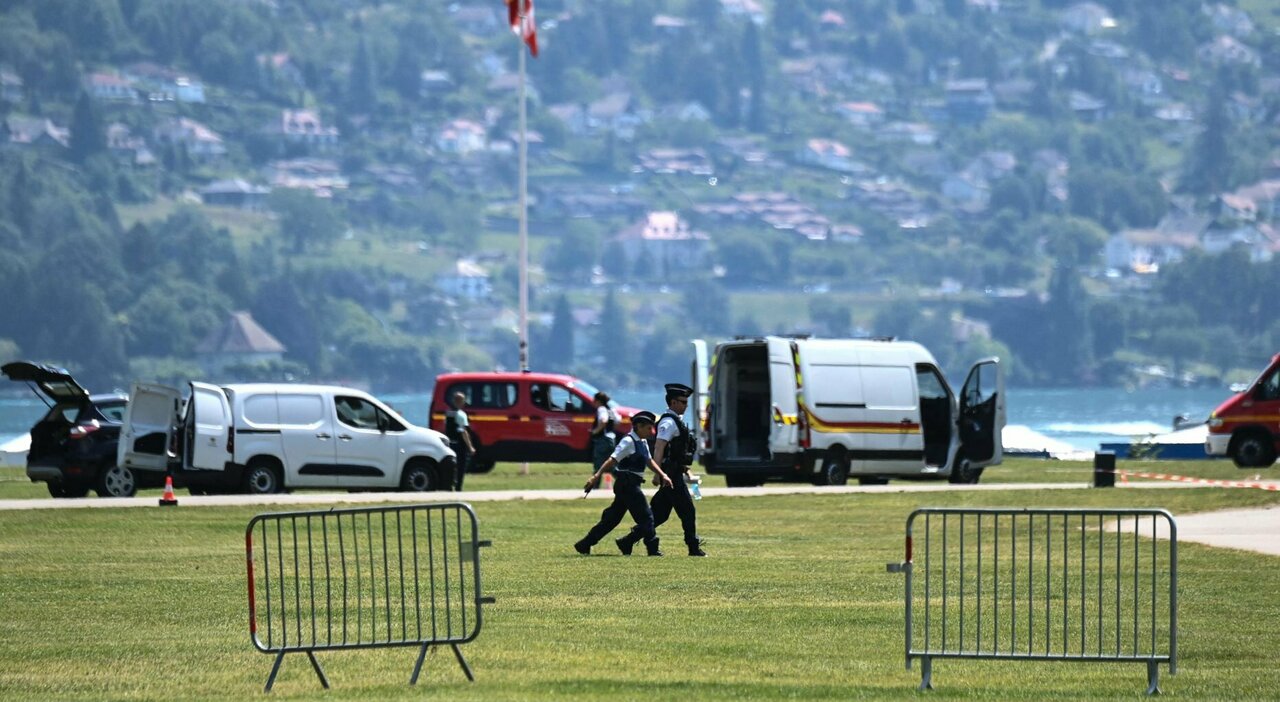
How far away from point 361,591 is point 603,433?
19.5 meters

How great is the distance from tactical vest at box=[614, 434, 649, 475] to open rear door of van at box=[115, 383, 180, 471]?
11480 mm

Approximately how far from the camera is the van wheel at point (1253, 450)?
40.3 metres

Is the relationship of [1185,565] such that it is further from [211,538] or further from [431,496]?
[431,496]

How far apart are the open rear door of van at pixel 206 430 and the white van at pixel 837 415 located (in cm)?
740

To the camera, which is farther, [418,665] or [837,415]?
[837,415]

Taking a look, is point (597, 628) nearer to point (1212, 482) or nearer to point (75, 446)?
point (75, 446)

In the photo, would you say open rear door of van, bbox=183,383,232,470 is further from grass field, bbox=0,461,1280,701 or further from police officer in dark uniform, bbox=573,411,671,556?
police officer in dark uniform, bbox=573,411,671,556

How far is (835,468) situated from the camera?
36.2 metres

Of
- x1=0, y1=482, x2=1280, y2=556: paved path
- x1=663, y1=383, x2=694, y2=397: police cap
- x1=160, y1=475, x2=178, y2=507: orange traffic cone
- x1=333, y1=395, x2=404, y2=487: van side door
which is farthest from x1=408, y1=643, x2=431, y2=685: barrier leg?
x1=333, y1=395, x2=404, y2=487: van side door

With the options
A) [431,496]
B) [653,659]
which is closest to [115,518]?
[431,496]

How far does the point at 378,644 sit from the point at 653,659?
6.32 feet

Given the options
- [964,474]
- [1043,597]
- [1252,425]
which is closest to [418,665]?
[1043,597]

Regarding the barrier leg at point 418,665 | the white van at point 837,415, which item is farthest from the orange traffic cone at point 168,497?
the barrier leg at point 418,665

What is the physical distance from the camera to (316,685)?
1259 centimetres
